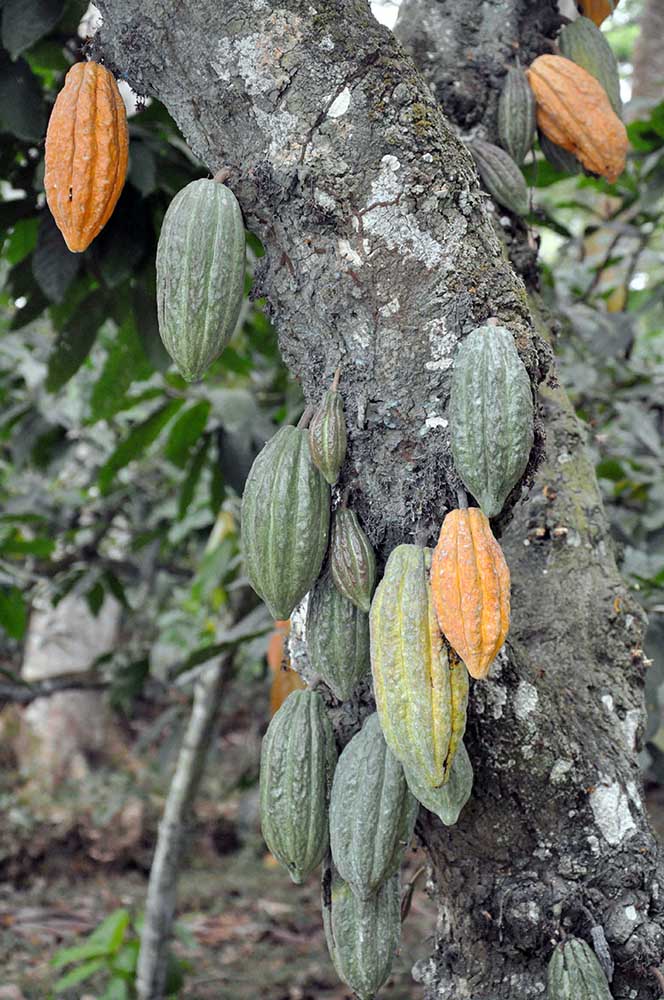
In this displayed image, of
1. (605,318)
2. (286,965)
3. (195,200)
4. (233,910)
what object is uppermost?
(195,200)

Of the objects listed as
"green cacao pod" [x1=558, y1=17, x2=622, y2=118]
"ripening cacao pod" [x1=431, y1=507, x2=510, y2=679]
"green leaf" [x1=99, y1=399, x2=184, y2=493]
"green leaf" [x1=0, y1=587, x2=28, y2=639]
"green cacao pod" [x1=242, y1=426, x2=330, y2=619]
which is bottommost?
"green leaf" [x1=0, y1=587, x2=28, y2=639]

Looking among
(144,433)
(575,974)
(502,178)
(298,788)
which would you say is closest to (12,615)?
(144,433)

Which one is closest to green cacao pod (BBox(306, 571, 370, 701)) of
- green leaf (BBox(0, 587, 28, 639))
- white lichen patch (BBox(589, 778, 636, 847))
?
white lichen patch (BBox(589, 778, 636, 847))

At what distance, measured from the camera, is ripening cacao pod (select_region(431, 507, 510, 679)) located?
89cm

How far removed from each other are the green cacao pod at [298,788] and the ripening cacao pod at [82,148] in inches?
25.2

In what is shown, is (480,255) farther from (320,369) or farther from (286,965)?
(286,965)

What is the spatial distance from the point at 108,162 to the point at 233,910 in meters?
3.44

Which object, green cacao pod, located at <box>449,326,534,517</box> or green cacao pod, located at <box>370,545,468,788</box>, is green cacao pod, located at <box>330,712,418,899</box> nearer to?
green cacao pod, located at <box>370,545,468,788</box>

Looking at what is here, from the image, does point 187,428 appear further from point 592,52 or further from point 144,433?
point 592,52

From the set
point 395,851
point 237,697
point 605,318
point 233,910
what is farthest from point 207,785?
point 395,851

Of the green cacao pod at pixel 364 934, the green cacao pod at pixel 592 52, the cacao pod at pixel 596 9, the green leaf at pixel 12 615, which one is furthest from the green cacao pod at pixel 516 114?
the green leaf at pixel 12 615

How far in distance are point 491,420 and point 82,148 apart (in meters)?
0.62

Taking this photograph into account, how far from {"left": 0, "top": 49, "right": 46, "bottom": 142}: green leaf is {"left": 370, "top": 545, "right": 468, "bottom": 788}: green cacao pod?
111 centimetres

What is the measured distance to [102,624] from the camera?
539 centimetres
